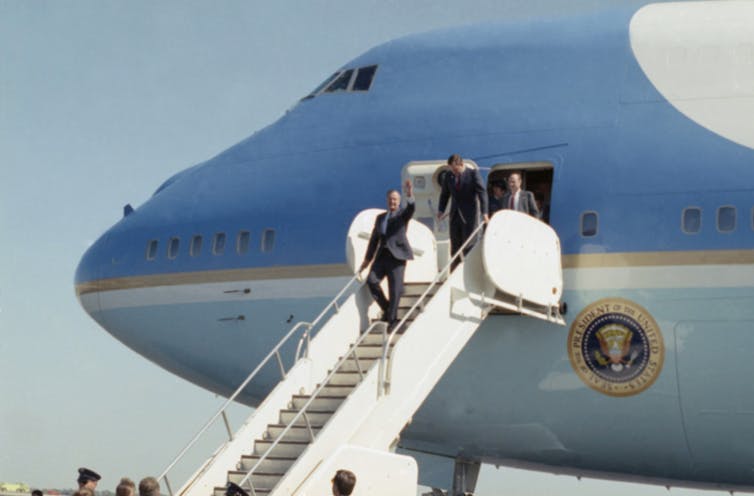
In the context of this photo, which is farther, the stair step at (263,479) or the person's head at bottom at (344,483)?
the stair step at (263,479)

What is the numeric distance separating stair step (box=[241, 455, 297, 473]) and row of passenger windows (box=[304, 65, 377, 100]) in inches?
279

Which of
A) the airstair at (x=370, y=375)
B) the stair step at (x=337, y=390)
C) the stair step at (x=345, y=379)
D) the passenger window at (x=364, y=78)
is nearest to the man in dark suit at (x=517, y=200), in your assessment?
the airstair at (x=370, y=375)

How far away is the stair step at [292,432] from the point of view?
10.8 metres

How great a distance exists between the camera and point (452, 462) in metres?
15.9

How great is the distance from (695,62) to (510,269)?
4.18m

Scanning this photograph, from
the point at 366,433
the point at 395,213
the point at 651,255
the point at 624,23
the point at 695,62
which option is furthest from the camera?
the point at 624,23

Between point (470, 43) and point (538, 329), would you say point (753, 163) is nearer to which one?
point (538, 329)

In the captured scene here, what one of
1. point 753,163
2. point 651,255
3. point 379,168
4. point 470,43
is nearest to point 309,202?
point 379,168

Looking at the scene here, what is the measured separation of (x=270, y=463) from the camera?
10.6m

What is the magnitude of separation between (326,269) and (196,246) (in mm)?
2336

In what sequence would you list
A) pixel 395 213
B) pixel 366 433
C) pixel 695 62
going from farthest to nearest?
pixel 695 62
pixel 395 213
pixel 366 433

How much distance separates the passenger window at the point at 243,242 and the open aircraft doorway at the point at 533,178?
11.5ft

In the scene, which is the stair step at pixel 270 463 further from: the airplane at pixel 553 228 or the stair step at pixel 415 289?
the airplane at pixel 553 228

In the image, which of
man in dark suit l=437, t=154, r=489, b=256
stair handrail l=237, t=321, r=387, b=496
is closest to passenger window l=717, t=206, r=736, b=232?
man in dark suit l=437, t=154, r=489, b=256
